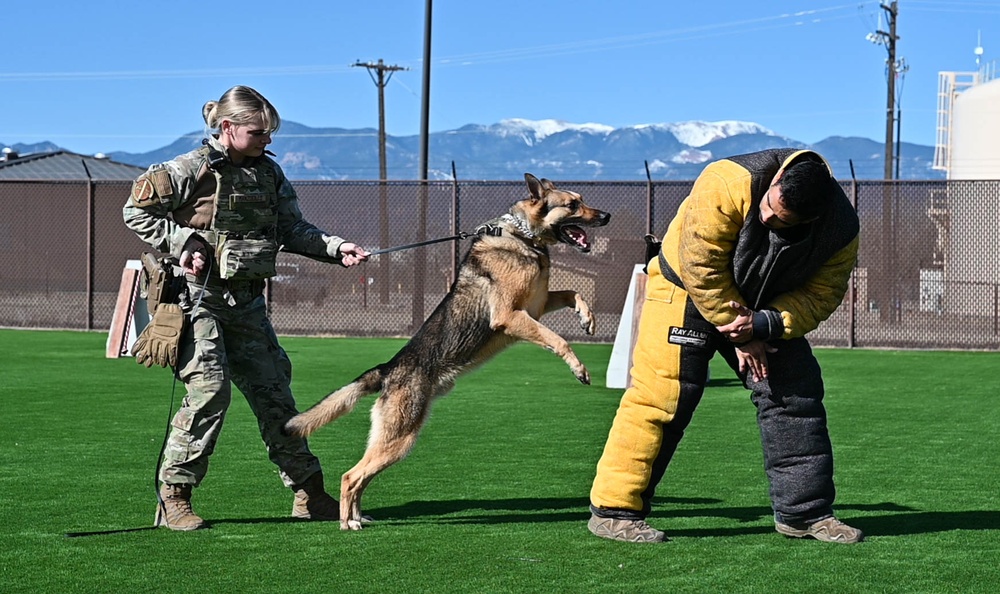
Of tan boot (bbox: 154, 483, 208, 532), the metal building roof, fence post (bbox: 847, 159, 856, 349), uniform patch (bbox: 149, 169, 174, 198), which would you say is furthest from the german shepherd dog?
the metal building roof

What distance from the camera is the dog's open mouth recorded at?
6.85 m

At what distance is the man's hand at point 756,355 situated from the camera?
16.4 ft

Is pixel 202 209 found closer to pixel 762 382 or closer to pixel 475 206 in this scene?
pixel 762 382

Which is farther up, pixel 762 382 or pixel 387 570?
pixel 762 382

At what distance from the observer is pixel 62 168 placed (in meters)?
38.5

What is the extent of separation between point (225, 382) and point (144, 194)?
3.00ft

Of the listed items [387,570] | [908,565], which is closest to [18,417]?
[387,570]

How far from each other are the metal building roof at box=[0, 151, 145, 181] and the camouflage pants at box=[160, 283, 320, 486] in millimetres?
31981

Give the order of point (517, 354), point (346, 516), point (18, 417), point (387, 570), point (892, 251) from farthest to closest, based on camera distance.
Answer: point (892, 251)
point (517, 354)
point (18, 417)
point (346, 516)
point (387, 570)

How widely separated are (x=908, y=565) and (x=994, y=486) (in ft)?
6.76

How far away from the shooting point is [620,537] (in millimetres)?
5102

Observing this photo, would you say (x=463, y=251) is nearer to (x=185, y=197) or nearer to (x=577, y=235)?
(x=577, y=235)

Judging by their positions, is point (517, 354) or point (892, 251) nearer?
point (517, 354)

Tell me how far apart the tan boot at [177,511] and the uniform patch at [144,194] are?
1.27 m
